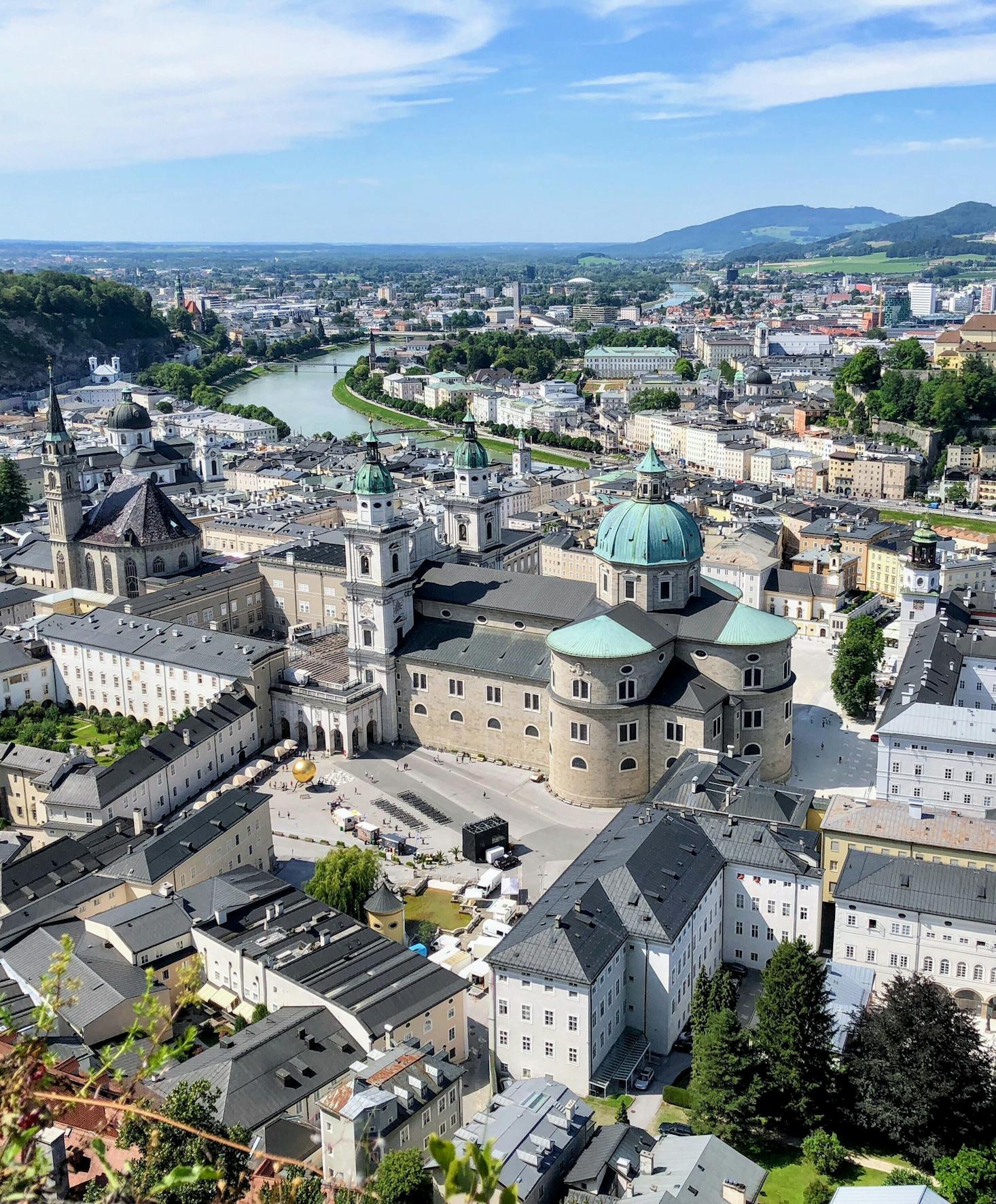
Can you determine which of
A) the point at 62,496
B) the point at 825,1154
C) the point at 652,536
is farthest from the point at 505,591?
the point at 825,1154

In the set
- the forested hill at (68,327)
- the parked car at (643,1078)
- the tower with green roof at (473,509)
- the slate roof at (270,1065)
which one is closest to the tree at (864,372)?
the tower with green roof at (473,509)

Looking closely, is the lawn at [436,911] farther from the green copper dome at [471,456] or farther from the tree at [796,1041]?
A: the green copper dome at [471,456]

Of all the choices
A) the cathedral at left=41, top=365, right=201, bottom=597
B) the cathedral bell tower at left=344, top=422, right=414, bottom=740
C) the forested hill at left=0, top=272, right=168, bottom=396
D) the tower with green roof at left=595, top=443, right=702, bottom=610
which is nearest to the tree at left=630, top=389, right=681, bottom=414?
the forested hill at left=0, top=272, right=168, bottom=396

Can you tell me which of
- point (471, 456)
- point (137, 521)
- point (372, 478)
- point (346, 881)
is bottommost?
point (346, 881)

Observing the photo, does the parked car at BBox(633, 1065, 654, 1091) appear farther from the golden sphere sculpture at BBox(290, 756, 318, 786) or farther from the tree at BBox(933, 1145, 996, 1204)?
the golden sphere sculpture at BBox(290, 756, 318, 786)

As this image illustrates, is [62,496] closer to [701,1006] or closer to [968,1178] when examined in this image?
Answer: [701,1006]

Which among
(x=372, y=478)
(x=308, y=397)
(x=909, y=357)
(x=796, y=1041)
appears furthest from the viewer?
(x=308, y=397)
